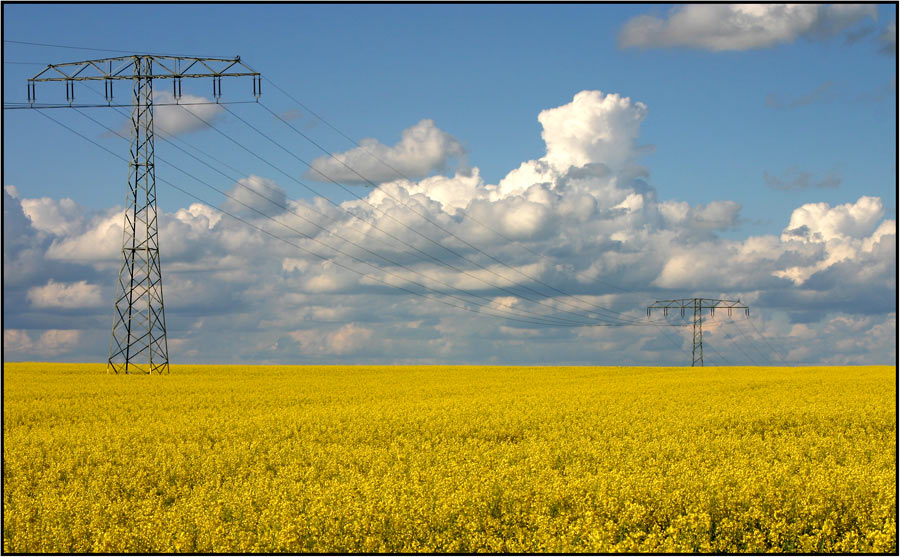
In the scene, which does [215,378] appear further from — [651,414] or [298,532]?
[298,532]

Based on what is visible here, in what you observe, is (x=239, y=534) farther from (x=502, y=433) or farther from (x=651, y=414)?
(x=651, y=414)

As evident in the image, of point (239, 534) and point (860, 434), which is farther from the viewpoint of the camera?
point (860, 434)

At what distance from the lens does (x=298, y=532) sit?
10.1 m

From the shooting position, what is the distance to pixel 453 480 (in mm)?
12516

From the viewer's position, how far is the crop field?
1019cm

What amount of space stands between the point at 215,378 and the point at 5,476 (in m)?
34.4

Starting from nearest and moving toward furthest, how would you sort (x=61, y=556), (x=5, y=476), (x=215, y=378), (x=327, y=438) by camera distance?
(x=61, y=556), (x=5, y=476), (x=327, y=438), (x=215, y=378)

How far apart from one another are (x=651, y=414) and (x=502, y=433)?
6435mm

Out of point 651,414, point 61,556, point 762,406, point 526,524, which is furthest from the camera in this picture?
point 762,406

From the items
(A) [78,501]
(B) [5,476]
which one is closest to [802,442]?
(A) [78,501]

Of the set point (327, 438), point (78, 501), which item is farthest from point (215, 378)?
point (78, 501)

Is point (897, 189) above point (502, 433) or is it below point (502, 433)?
above

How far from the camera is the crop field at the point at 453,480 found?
1019 cm

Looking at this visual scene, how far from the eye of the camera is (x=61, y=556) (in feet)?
33.0
